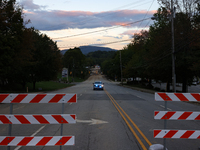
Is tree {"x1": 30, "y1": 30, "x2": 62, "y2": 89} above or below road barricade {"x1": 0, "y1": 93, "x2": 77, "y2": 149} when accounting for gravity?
above

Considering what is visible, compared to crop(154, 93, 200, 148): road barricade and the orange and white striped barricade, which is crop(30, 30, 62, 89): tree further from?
crop(154, 93, 200, 148): road barricade

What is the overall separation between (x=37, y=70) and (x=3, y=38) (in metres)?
19.6

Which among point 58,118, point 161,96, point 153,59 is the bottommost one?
point 58,118

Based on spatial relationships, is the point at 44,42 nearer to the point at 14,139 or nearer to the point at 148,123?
the point at 148,123

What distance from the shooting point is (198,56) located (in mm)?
29516

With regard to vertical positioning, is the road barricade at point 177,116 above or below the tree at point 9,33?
below

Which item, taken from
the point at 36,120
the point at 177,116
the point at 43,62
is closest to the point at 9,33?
the point at 36,120

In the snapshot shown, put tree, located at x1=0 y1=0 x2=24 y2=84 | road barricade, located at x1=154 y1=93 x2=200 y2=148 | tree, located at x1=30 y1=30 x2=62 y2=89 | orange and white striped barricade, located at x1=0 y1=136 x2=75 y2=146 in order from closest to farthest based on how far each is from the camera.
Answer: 1. orange and white striped barricade, located at x1=0 y1=136 x2=75 y2=146
2. road barricade, located at x1=154 y1=93 x2=200 y2=148
3. tree, located at x1=0 y1=0 x2=24 y2=84
4. tree, located at x1=30 y1=30 x2=62 y2=89

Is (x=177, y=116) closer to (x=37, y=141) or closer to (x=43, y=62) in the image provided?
(x=37, y=141)

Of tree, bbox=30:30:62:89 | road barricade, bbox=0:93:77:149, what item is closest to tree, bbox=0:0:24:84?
road barricade, bbox=0:93:77:149

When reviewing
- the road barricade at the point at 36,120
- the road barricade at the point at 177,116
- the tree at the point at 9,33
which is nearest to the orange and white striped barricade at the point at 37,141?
the road barricade at the point at 36,120

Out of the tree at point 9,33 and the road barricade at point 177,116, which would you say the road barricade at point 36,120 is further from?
the tree at point 9,33

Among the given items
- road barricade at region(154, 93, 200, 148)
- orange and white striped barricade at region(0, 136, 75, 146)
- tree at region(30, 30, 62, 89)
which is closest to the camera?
orange and white striped barricade at region(0, 136, 75, 146)

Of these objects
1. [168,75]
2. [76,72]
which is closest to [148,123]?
[168,75]
